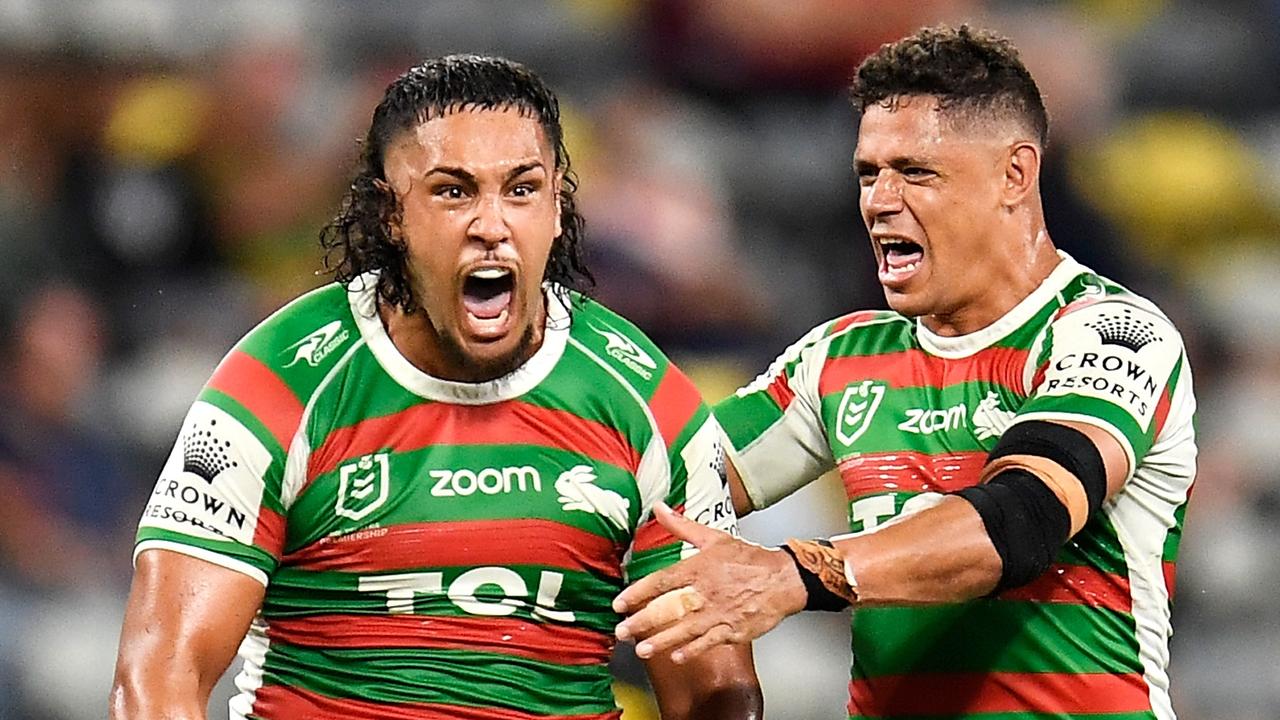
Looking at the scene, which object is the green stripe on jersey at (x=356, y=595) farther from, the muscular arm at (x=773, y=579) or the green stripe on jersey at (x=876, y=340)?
the green stripe on jersey at (x=876, y=340)

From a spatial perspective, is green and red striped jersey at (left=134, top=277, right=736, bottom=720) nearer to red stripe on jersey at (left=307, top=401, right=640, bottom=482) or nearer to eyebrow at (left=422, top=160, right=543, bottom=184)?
red stripe on jersey at (left=307, top=401, right=640, bottom=482)

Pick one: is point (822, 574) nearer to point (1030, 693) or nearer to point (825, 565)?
point (825, 565)

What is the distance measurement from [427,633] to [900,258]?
1.23 metres

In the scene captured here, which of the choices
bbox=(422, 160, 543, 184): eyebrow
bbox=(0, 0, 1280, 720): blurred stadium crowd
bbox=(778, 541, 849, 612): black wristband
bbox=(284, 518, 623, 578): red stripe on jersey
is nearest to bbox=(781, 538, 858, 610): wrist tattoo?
bbox=(778, 541, 849, 612): black wristband

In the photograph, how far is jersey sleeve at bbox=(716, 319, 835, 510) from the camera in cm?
415

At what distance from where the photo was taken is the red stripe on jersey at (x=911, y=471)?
150 inches

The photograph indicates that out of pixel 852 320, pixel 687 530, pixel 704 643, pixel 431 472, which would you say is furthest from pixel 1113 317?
pixel 431 472

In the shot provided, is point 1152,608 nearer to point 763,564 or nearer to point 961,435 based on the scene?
point 961,435

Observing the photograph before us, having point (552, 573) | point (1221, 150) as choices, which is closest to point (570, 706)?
point (552, 573)

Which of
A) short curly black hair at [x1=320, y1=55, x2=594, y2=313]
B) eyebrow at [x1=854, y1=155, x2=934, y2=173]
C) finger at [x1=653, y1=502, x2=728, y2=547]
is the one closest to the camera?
finger at [x1=653, y1=502, x2=728, y2=547]

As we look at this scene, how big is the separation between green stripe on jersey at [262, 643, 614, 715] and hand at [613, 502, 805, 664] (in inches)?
17.7

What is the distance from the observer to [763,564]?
3107mm

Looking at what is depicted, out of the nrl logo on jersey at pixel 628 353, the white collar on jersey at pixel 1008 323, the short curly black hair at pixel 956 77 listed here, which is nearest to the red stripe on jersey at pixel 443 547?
the nrl logo on jersey at pixel 628 353

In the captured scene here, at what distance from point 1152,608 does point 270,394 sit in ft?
5.55
